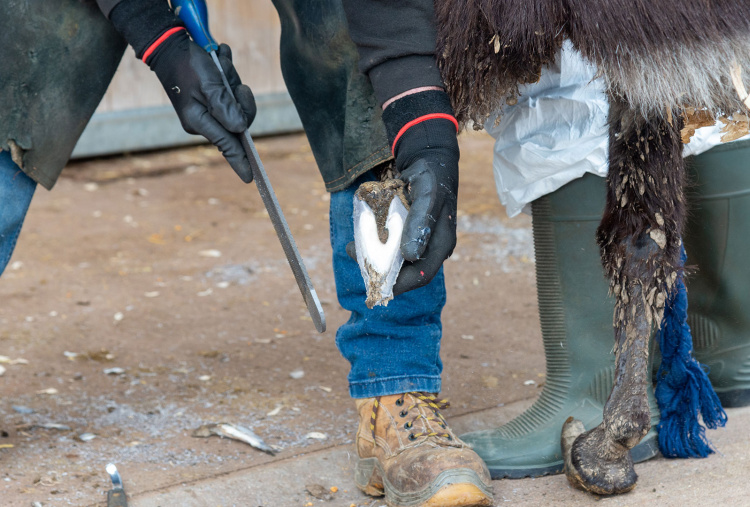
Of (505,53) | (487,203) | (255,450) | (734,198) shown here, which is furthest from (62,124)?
(487,203)

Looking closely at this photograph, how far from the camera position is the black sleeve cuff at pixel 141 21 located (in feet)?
5.27

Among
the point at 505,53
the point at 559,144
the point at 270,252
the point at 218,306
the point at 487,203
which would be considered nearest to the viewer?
the point at 505,53

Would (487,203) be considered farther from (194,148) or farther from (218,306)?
(194,148)

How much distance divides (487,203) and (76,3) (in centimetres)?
251

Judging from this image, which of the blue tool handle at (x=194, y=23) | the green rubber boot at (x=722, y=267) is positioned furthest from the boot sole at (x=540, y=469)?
the blue tool handle at (x=194, y=23)

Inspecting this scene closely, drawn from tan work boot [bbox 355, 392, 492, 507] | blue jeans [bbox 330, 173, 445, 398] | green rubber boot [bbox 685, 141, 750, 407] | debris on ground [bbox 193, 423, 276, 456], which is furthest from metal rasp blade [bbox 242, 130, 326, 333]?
green rubber boot [bbox 685, 141, 750, 407]

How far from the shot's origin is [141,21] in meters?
1.61

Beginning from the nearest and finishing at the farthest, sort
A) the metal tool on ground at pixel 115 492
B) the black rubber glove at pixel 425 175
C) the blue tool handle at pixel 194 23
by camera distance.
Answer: the black rubber glove at pixel 425 175 → the metal tool on ground at pixel 115 492 → the blue tool handle at pixel 194 23

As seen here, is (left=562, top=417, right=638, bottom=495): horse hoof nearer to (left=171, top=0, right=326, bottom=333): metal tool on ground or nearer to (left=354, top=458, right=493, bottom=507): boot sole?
(left=354, top=458, right=493, bottom=507): boot sole

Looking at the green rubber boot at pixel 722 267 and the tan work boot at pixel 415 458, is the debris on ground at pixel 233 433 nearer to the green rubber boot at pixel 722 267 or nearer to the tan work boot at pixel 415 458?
the tan work boot at pixel 415 458

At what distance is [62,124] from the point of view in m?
1.76

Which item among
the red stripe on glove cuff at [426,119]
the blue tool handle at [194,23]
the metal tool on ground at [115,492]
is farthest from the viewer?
the blue tool handle at [194,23]

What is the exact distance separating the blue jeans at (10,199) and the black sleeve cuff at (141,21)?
1.21ft

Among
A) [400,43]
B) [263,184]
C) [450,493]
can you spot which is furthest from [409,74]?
[450,493]
